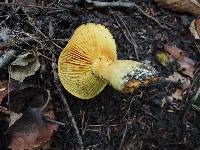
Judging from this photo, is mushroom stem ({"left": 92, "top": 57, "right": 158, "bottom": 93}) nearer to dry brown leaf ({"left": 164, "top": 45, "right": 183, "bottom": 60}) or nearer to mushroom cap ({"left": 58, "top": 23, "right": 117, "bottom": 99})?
mushroom cap ({"left": 58, "top": 23, "right": 117, "bottom": 99})

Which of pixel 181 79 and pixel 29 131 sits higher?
pixel 181 79

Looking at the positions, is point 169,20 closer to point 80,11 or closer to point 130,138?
point 80,11

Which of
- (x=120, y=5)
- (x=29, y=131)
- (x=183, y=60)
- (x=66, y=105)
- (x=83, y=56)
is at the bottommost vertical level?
(x=29, y=131)

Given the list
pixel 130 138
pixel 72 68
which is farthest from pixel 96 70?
pixel 130 138

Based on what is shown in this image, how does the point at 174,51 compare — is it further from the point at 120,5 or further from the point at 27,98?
the point at 27,98

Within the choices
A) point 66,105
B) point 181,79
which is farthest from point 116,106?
point 181,79

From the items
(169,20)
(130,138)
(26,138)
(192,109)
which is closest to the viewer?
(26,138)

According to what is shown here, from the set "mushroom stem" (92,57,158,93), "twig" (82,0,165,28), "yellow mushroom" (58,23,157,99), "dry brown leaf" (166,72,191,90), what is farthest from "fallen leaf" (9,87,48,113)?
"dry brown leaf" (166,72,191,90)
